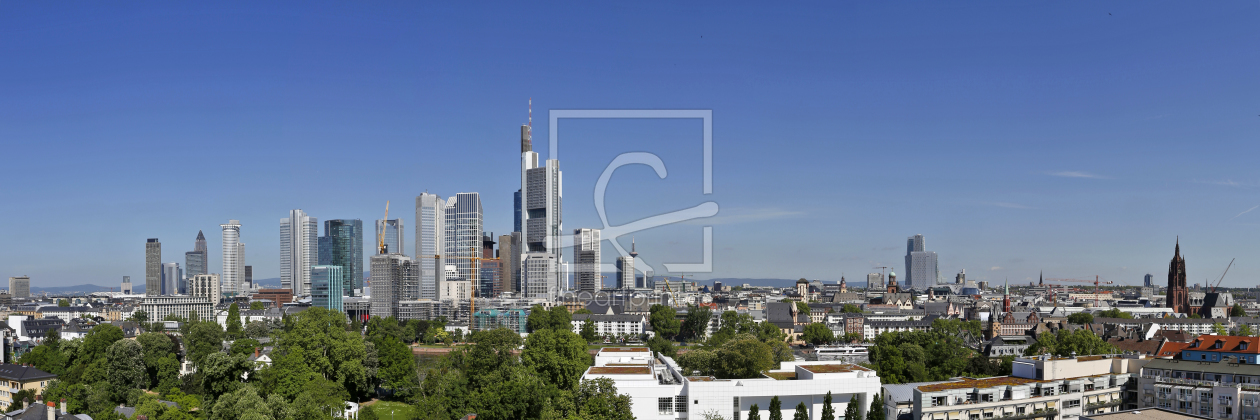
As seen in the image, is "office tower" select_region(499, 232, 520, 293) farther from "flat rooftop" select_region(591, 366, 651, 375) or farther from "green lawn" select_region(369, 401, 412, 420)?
"flat rooftop" select_region(591, 366, 651, 375)

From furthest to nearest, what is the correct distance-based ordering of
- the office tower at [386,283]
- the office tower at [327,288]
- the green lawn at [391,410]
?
1. the office tower at [327,288]
2. the office tower at [386,283]
3. the green lawn at [391,410]

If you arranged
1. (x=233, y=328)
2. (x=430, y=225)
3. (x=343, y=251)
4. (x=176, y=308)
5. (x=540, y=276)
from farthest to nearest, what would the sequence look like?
(x=430, y=225)
(x=343, y=251)
(x=540, y=276)
(x=176, y=308)
(x=233, y=328)

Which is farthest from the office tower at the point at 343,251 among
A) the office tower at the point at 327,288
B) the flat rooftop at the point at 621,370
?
the flat rooftop at the point at 621,370

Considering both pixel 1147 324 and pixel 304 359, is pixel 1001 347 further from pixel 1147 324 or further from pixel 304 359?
pixel 304 359

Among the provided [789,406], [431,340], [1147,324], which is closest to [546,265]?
[431,340]

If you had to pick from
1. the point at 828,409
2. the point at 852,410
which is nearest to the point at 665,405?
the point at 828,409

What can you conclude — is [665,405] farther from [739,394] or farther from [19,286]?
[19,286]

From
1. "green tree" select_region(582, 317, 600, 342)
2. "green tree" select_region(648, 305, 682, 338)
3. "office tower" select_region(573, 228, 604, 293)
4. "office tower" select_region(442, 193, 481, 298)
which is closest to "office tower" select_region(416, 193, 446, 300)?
"office tower" select_region(442, 193, 481, 298)

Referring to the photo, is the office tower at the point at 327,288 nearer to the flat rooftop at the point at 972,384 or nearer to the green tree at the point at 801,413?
the green tree at the point at 801,413
